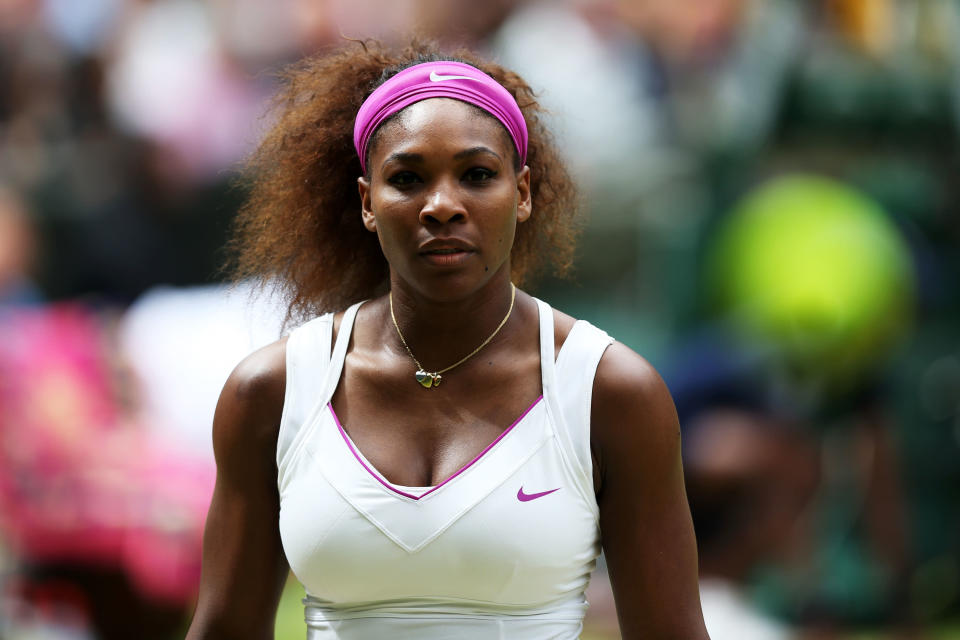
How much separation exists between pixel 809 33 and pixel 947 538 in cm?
226

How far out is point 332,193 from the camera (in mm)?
2500

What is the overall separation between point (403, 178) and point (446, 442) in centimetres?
46

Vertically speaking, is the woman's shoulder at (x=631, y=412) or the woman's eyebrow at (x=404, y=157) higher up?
the woman's eyebrow at (x=404, y=157)

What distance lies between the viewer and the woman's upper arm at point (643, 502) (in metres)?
2.17

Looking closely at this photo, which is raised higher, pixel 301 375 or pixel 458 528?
pixel 301 375

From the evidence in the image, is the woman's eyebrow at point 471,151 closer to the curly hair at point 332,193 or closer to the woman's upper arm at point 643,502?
the curly hair at point 332,193

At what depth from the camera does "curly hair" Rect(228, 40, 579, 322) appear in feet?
8.08

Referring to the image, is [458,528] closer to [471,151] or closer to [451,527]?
[451,527]

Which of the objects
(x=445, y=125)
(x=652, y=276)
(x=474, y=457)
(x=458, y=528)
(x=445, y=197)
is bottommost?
(x=458, y=528)

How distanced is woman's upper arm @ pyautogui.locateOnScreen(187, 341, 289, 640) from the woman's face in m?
0.35

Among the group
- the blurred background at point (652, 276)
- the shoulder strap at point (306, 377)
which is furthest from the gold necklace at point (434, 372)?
the blurred background at point (652, 276)

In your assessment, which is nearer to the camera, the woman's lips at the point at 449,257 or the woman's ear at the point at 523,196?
the woman's lips at the point at 449,257

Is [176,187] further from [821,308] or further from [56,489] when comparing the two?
[821,308]

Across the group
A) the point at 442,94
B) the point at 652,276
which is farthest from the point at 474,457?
the point at 652,276
